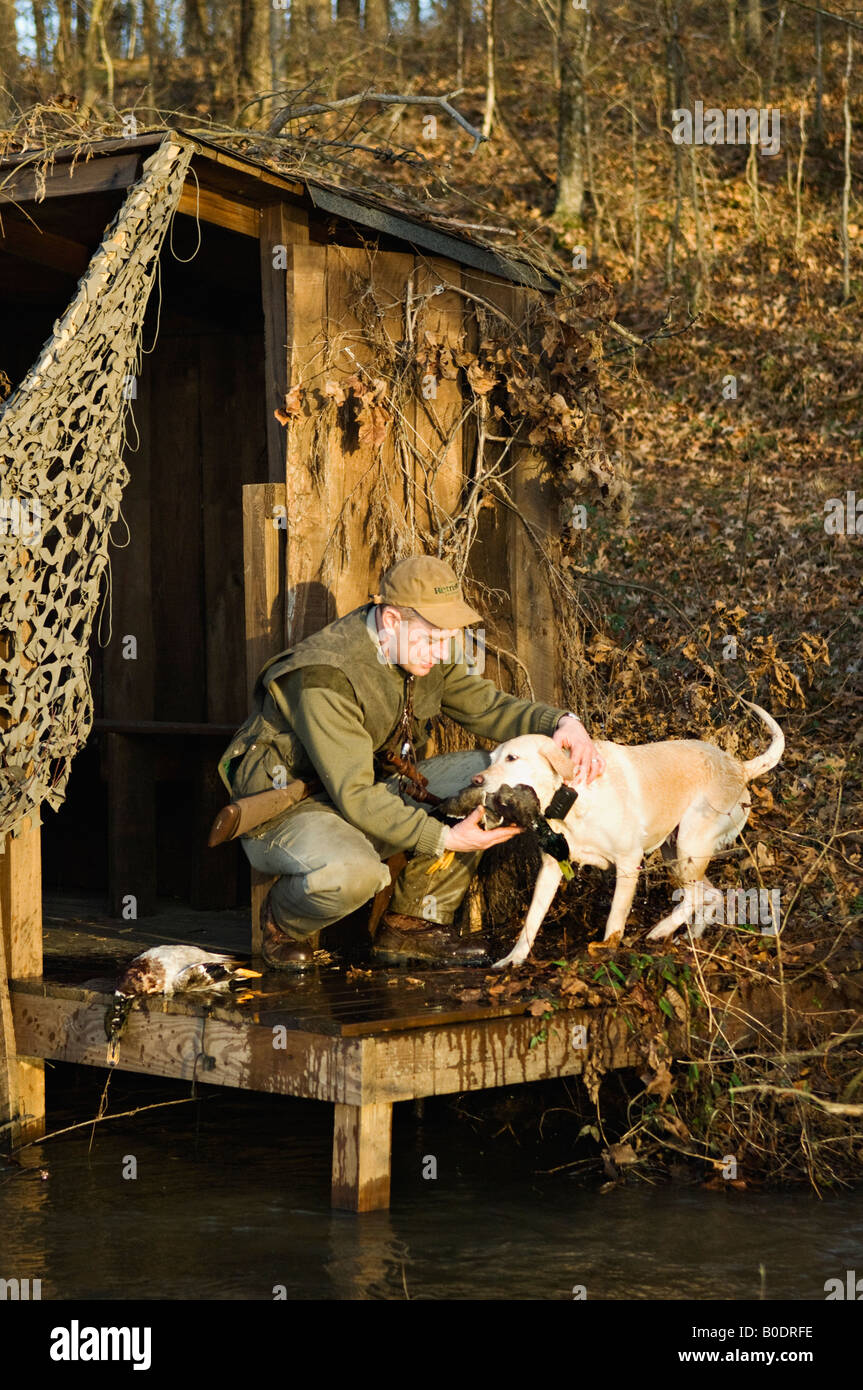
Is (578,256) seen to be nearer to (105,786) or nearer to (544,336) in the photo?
(544,336)

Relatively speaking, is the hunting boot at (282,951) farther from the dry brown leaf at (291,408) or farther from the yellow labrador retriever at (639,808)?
the dry brown leaf at (291,408)

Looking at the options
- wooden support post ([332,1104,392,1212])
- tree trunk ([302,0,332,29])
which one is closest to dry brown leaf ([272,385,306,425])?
wooden support post ([332,1104,392,1212])

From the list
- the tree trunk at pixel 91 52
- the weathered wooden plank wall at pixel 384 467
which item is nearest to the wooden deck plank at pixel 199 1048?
the weathered wooden plank wall at pixel 384 467

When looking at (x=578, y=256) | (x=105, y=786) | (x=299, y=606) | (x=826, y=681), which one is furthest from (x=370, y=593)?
(x=826, y=681)

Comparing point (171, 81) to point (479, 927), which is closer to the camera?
point (479, 927)

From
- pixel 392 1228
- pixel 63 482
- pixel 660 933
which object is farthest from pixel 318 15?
pixel 392 1228

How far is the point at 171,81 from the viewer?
25891mm

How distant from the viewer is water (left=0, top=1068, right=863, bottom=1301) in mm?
Answer: 4359

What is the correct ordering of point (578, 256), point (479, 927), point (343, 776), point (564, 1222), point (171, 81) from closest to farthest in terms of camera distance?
point (564, 1222) → point (343, 776) → point (479, 927) → point (578, 256) → point (171, 81)

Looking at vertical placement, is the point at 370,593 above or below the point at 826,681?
above

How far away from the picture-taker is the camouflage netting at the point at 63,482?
5246 mm

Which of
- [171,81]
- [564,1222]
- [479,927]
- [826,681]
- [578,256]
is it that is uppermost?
[171,81]

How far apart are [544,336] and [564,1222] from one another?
3.99 m

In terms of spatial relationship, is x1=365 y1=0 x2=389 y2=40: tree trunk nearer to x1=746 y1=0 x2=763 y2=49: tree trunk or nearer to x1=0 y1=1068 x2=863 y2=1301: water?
x1=746 y1=0 x2=763 y2=49: tree trunk
